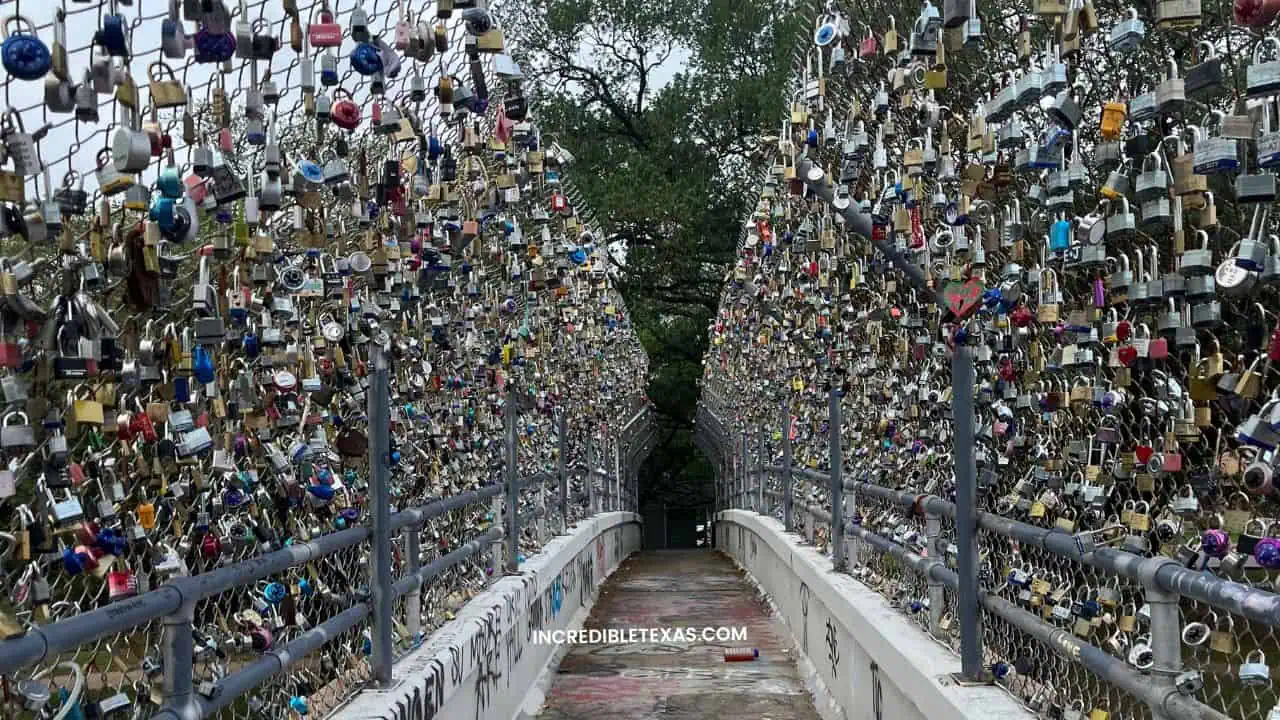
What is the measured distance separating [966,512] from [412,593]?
2206 mm

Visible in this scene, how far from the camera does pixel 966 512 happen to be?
4.56m

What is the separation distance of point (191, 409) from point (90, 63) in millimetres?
923

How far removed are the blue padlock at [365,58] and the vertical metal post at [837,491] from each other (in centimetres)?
503

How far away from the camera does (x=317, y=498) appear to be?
3979mm

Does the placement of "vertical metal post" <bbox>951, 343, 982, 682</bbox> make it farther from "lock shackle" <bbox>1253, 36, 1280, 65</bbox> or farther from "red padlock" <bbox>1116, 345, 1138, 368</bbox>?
"lock shackle" <bbox>1253, 36, 1280, 65</bbox>

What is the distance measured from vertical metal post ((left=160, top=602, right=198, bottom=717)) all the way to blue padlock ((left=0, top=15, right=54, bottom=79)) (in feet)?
3.71

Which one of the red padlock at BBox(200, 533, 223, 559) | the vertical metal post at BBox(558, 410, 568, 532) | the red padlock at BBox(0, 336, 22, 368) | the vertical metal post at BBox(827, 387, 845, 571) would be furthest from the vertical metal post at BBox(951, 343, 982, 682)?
the vertical metal post at BBox(558, 410, 568, 532)

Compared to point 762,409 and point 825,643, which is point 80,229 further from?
point 762,409

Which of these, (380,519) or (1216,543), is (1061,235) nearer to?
(1216,543)

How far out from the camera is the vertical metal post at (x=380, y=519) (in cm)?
461

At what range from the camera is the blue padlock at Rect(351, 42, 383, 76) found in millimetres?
3635

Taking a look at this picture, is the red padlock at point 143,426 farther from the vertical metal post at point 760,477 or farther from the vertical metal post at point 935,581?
the vertical metal post at point 760,477

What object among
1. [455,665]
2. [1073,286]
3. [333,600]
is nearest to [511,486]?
[455,665]

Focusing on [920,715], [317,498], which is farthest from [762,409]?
[317,498]
